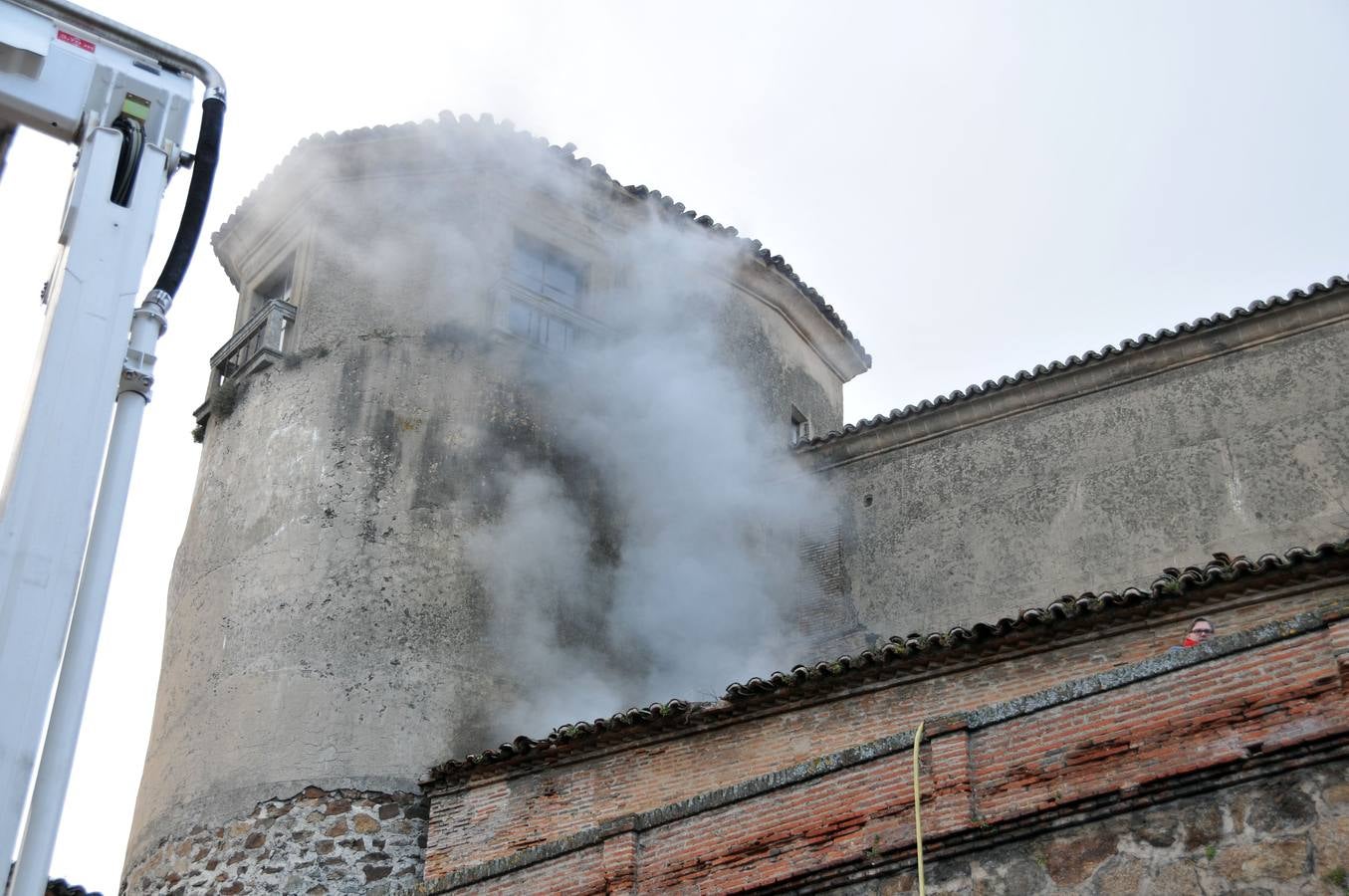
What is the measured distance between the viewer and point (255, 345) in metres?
16.7

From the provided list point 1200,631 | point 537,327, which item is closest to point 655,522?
point 537,327

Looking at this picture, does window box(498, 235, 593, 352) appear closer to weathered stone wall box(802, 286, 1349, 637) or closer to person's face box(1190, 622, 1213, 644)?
weathered stone wall box(802, 286, 1349, 637)

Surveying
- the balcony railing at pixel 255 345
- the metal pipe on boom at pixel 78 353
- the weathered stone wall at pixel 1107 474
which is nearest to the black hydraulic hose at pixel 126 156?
the metal pipe on boom at pixel 78 353

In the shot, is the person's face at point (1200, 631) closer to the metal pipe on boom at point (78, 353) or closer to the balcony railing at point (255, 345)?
the metal pipe on boom at point (78, 353)

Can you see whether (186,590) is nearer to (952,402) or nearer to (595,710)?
(595,710)

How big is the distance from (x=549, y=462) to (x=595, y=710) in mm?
2575

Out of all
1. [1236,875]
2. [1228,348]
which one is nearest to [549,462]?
[1228,348]

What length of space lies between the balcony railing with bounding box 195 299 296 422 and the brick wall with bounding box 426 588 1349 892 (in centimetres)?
672

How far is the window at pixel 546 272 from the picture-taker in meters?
17.3

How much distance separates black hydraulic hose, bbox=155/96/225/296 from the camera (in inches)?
252

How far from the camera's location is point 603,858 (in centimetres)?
1023

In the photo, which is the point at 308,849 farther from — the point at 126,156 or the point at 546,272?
the point at 126,156

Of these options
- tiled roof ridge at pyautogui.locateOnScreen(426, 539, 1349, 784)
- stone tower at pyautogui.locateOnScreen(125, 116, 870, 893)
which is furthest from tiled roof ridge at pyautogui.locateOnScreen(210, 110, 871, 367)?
tiled roof ridge at pyautogui.locateOnScreen(426, 539, 1349, 784)

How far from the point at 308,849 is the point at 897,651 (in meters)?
5.13
